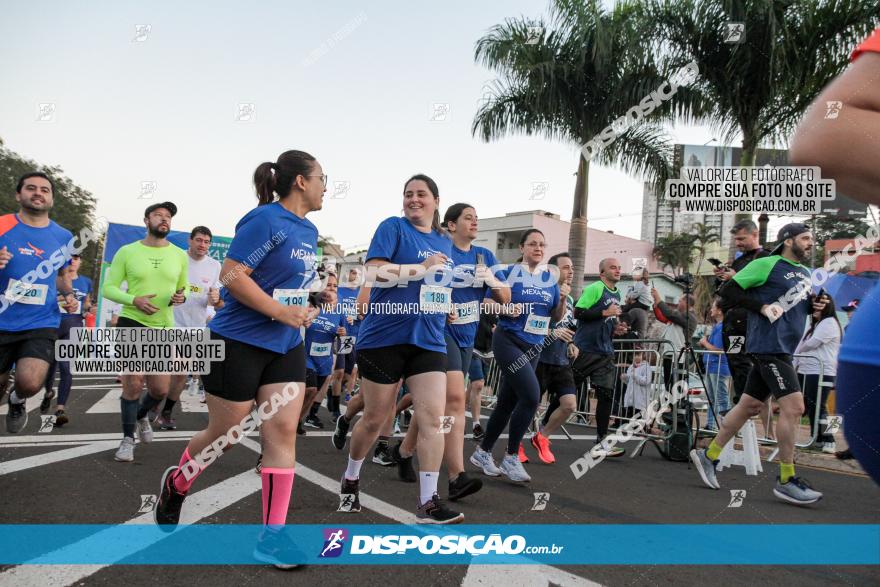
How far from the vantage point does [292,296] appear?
3250mm

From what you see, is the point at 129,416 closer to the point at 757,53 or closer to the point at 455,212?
the point at 455,212

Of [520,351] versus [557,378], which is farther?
[557,378]

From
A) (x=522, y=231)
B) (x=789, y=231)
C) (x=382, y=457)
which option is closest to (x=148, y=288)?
(x=382, y=457)

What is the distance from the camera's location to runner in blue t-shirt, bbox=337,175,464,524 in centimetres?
385

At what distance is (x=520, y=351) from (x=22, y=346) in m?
4.11

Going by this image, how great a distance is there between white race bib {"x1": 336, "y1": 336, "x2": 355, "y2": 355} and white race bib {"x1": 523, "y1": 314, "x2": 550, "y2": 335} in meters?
4.46

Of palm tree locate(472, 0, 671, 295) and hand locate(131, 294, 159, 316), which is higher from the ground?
palm tree locate(472, 0, 671, 295)

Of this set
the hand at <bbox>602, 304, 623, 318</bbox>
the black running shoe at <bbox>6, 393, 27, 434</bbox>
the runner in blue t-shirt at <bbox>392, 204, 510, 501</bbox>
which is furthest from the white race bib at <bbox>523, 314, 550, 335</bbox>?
the black running shoe at <bbox>6, 393, 27, 434</bbox>

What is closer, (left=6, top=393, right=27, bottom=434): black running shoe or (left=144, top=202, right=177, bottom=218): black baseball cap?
(left=6, top=393, right=27, bottom=434): black running shoe

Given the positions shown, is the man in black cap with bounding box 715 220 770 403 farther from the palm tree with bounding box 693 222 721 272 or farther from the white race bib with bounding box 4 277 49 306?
the palm tree with bounding box 693 222 721 272

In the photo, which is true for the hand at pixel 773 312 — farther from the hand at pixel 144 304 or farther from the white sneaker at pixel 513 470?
the hand at pixel 144 304

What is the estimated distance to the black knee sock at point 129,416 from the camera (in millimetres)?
5270

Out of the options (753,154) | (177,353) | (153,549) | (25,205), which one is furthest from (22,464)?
(753,154)

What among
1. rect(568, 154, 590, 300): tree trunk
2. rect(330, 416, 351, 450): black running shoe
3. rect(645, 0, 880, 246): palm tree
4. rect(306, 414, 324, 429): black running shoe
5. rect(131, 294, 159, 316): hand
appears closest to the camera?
rect(131, 294, 159, 316): hand
